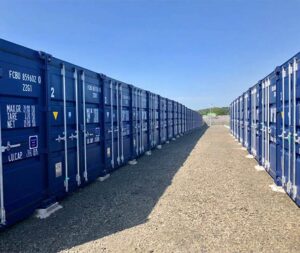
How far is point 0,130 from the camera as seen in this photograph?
12.5ft

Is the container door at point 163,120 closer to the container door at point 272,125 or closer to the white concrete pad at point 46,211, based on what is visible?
the container door at point 272,125

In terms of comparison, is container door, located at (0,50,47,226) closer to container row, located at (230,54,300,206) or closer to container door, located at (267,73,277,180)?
container row, located at (230,54,300,206)

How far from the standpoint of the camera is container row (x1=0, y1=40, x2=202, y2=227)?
160 inches

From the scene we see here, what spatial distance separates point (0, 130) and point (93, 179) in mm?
3368

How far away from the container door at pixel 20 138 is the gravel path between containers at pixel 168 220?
14.4 inches

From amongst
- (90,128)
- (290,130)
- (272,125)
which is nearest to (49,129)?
(90,128)

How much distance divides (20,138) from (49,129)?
69 cm

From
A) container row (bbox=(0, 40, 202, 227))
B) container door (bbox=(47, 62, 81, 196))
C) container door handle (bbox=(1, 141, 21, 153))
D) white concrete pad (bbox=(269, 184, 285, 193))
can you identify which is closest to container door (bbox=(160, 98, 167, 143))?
container row (bbox=(0, 40, 202, 227))

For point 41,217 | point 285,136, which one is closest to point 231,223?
point 285,136

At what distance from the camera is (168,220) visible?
4391mm

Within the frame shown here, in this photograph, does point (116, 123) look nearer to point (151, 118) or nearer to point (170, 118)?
point (151, 118)

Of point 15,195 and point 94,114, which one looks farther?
point 94,114

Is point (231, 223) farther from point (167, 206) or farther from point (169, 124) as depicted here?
point (169, 124)

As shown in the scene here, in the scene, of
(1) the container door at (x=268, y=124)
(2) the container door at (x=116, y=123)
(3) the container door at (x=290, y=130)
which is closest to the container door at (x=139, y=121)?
(2) the container door at (x=116, y=123)
